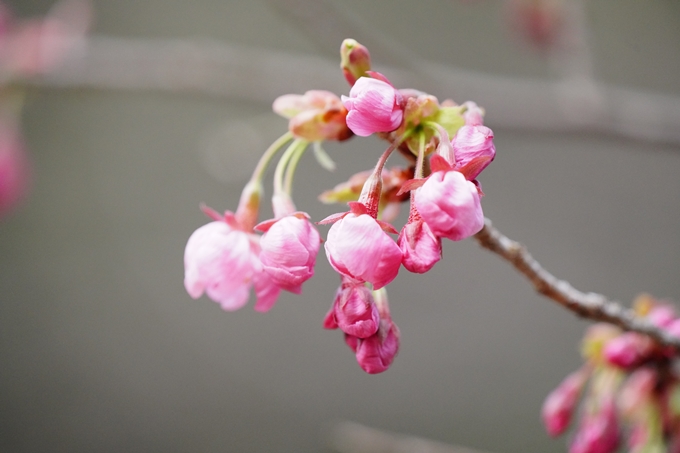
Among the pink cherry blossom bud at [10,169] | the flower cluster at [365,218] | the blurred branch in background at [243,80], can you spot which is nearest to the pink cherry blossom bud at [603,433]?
the flower cluster at [365,218]

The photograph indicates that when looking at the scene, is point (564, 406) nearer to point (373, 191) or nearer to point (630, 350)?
point (630, 350)

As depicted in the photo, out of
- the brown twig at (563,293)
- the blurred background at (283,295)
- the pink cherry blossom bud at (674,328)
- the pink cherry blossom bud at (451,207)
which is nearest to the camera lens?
the pink cherry blossom bud at (451,207)

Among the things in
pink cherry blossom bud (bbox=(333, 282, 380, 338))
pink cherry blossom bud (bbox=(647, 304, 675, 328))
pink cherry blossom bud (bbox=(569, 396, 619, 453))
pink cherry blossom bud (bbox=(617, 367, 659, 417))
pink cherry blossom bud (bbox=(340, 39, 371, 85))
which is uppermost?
pink cherry blossom bud (bbox=(647, 304, 675, 328))

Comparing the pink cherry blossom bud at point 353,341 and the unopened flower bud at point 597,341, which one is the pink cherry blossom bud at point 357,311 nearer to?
the pink cherry blossom bud at point 353,341

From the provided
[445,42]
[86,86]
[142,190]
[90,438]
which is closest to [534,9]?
[445,42]

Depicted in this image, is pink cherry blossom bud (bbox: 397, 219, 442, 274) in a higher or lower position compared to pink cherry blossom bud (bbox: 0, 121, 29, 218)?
lower

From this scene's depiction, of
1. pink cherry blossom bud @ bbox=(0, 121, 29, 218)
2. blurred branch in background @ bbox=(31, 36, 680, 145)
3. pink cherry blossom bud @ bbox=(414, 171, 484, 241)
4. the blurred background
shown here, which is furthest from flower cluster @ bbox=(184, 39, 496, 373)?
the blurred background

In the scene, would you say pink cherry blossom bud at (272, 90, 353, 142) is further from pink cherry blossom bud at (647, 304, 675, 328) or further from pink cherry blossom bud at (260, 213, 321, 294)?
pink cherry blossom bud at (647, 304, 675, 328)

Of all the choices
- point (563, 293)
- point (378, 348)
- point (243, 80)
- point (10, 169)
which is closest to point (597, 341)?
point (563, 293)
